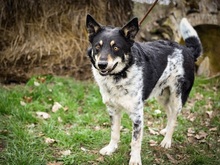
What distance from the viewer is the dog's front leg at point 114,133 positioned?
12.5 feet

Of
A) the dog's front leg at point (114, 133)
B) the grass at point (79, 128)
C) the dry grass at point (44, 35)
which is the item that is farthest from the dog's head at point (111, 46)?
the dry grass at point (44, 35)

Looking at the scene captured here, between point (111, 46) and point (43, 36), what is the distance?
10.9ft

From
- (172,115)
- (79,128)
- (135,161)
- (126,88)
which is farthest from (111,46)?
(79,128)

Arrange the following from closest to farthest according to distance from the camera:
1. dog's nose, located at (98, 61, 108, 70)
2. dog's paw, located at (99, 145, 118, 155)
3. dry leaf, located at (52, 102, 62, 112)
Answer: dog's nose, located at (98, 61, 108, 70) < dog's paw, located at (99, 145, 118, 155) < dry leaf, located at (52, 102, 62, 112)

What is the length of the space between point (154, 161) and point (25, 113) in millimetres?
1968

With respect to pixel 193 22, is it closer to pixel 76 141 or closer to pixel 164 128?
pixel 164 128

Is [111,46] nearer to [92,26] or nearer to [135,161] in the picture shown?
[92,26]

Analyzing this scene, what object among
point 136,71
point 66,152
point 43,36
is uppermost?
point 136,71

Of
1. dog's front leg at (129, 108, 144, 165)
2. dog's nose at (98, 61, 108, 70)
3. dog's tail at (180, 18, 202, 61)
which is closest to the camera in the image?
dog's nose at (98, 61, 108, 70)

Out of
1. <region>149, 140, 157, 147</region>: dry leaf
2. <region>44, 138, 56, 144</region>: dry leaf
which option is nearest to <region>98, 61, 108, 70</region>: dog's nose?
<region>44, 138, 56, 144</region>: dry leaf

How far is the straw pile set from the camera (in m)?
6.01

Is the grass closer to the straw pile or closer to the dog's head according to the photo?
the straw pile

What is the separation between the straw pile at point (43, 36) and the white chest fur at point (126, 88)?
2854mm

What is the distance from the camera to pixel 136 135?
140 inches
